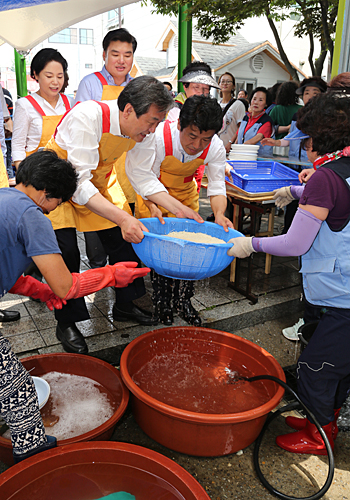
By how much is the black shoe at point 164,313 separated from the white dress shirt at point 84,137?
1124 mm

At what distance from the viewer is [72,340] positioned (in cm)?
251

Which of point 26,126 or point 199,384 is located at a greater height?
point 26,126

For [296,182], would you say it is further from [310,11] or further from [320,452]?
[310,11]

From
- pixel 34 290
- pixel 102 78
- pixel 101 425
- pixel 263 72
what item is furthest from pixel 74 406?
pixel 263 72

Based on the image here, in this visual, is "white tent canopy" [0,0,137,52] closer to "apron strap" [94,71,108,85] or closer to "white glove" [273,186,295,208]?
"apron strap" [94,71,108,85]

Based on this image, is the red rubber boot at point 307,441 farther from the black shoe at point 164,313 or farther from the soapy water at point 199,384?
the black shoe at point 164,313

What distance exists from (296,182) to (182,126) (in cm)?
167

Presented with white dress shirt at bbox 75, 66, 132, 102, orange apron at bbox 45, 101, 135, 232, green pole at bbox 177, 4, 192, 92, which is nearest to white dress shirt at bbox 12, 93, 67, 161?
white dress shirt at bbox 75, 66, 132, 102

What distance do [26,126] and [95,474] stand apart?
2.59 metres

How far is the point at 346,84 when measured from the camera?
2.43m

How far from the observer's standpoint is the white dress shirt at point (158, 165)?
260 centimetres

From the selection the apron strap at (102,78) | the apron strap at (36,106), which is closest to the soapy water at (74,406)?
the apron strap at (36,106)

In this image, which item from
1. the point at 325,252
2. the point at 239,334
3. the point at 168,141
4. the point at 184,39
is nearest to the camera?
the point at 325,252

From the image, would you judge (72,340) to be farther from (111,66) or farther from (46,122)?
(111,66)
